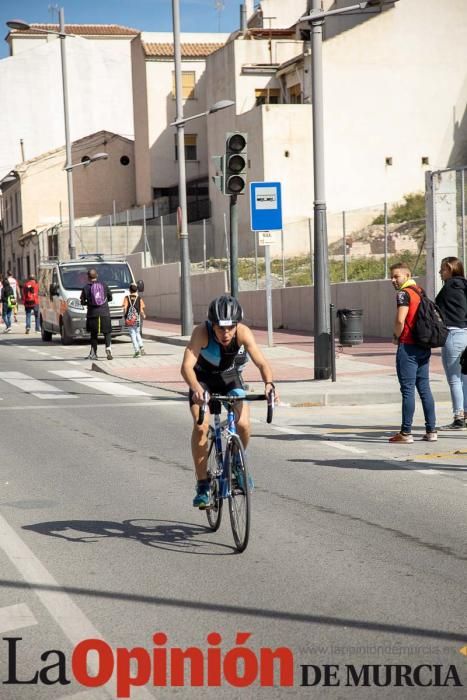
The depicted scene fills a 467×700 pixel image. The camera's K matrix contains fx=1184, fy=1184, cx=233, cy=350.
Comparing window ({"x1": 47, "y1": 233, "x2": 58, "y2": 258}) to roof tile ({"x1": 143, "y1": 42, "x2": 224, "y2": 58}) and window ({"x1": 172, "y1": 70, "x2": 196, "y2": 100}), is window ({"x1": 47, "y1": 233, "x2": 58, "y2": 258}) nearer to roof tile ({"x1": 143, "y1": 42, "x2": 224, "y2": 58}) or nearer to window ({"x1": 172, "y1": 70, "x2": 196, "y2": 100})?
window ({"x1": 172, "y1": 70, "x2": 196, "y2": 100})

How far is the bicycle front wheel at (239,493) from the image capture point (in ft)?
23.3

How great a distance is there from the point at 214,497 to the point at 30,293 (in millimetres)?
29230

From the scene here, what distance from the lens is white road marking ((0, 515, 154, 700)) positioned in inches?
197

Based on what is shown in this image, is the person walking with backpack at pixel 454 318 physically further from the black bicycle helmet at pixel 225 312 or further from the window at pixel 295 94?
the window at pixel 295 94

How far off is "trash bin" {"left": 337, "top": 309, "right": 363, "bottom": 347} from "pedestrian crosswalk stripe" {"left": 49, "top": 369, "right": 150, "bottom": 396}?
201 inches

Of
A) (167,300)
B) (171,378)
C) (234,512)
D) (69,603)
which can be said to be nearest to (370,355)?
(171,378)

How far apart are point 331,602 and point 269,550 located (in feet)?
4.30

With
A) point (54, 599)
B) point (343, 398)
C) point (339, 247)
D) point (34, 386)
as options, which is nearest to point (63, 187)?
point (339, 247)

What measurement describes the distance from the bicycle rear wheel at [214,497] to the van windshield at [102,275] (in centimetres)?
2315

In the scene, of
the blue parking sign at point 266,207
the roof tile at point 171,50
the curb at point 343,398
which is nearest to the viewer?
the curb at point 343,398

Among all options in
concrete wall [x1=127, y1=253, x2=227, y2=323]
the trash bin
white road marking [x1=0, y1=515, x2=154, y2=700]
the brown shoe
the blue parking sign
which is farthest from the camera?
concrete wall [x1=127, y1=253, x2=227, y2=323]

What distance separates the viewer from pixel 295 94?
5519 centimetres

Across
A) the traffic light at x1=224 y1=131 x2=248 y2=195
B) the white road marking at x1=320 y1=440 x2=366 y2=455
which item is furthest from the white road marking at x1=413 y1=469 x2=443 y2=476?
the traffic light at x1=224 y1=131 x2=248 y2=195

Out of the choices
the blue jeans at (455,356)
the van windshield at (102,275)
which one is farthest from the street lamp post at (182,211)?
the blue jeans at (455,356)
